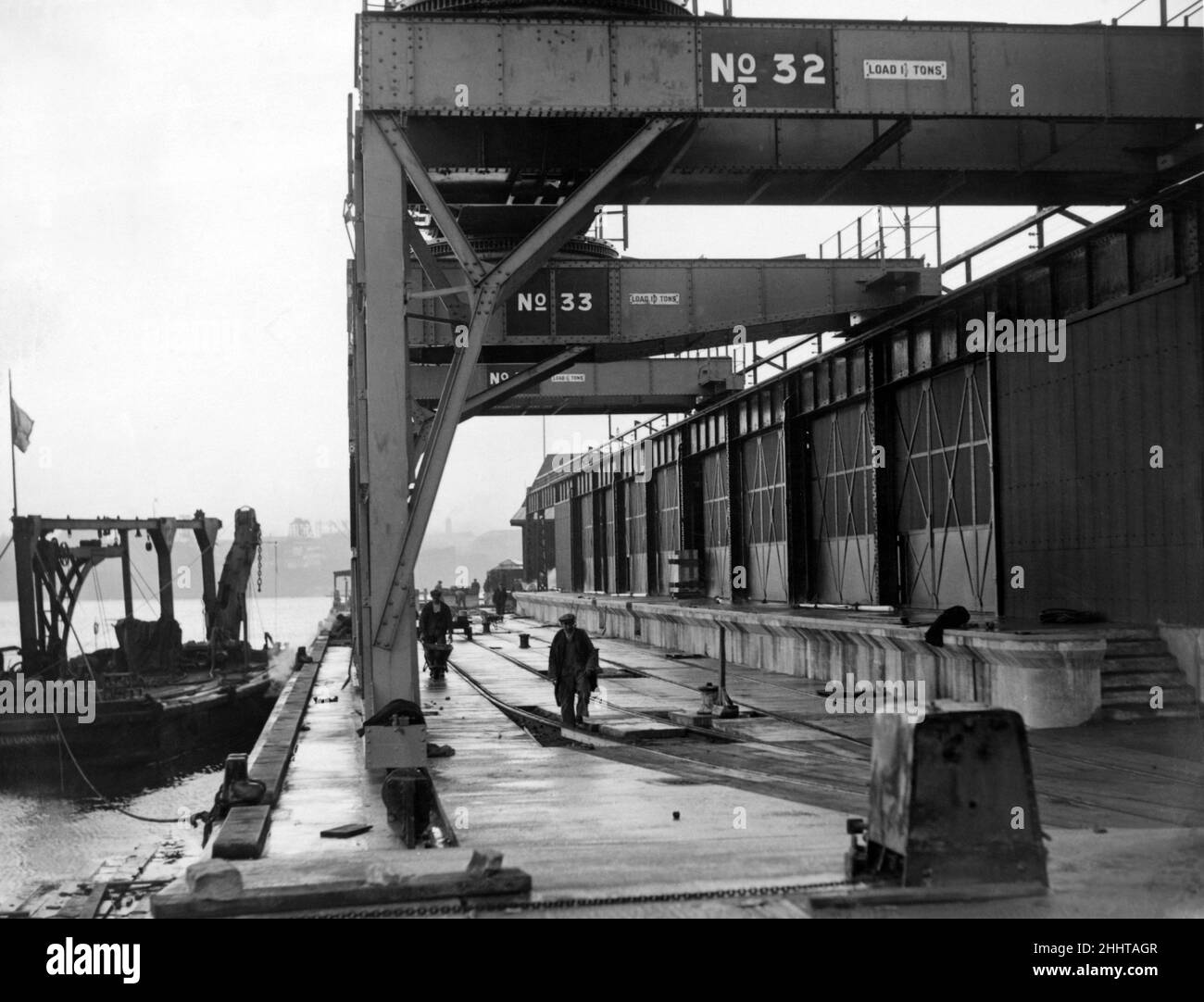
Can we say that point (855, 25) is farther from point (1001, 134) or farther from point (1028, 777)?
point (1028, 777)

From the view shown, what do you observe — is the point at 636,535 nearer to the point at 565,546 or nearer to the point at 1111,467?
the point at 565,546

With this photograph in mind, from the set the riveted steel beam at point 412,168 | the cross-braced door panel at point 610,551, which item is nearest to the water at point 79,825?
the riveted steel beam at point 412,168

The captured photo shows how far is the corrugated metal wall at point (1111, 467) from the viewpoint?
45.9 feet

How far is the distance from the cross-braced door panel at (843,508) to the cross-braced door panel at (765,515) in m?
1.61

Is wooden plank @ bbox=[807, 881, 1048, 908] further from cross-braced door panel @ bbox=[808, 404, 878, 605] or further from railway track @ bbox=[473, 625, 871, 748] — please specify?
cross-braced door panel @ bbox=[808, 404, 878, 605]

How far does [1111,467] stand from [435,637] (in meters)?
14.8

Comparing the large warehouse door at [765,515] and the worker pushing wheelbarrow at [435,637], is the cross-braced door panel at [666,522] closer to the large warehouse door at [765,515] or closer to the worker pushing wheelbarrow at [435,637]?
the large warehouse door at [765,515]

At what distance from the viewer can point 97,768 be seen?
3180 centimetres

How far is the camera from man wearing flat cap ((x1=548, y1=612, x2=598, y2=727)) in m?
16.7

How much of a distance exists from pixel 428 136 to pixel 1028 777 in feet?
37.5

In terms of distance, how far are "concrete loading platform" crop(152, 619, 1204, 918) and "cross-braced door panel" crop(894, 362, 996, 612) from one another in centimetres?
291

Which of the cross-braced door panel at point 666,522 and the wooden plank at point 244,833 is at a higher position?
the cross-braced door panel at point 666,522

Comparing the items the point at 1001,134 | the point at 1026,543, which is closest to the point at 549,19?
the point at 1001,134

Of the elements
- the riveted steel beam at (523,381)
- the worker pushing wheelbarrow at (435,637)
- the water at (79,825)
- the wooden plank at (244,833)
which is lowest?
the water at (79,825)
